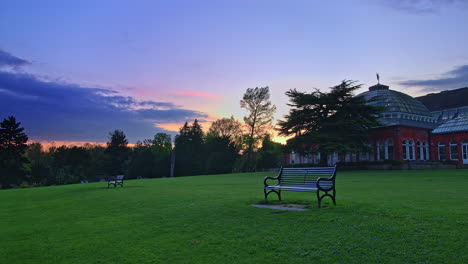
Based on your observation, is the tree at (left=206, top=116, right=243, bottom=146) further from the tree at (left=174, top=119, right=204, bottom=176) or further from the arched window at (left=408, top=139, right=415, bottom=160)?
the arched window at (left=408, top=139, right=415, bottom=160)

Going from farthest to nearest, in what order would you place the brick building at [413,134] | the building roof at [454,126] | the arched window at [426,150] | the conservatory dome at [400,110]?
1. the arched window at [426,150]
2. the conservatory dome at [400,110]
3. the building roof at [454,126]
4. the brick building at [413,134]

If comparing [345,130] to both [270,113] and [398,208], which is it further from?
[398,208]

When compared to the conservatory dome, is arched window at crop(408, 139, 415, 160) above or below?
below

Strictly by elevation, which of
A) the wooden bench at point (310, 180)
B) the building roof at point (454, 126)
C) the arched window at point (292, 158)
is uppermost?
the building roof at point (454, 126)

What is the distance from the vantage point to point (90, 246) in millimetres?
5473

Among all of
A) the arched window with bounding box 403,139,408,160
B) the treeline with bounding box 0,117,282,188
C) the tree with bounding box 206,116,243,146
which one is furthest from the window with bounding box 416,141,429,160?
the tree with bounding box 206,116,243,146

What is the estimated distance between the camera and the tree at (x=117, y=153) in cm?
7687

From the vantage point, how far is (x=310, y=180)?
29.2 ft

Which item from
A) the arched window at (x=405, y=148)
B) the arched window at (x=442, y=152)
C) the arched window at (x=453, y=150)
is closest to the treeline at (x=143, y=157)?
the arched window at (x=405, y=148)

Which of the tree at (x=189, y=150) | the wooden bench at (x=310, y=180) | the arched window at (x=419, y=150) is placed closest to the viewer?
the wooden bench at (x=310, y=180)

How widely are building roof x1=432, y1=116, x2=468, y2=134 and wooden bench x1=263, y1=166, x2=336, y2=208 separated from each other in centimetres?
4116

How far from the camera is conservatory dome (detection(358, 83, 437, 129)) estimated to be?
1651 inches

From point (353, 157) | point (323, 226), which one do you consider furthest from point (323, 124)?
point (323, 226)

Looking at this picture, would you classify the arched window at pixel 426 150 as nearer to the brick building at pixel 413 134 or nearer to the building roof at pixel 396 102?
the brick building at pixel 413 134
